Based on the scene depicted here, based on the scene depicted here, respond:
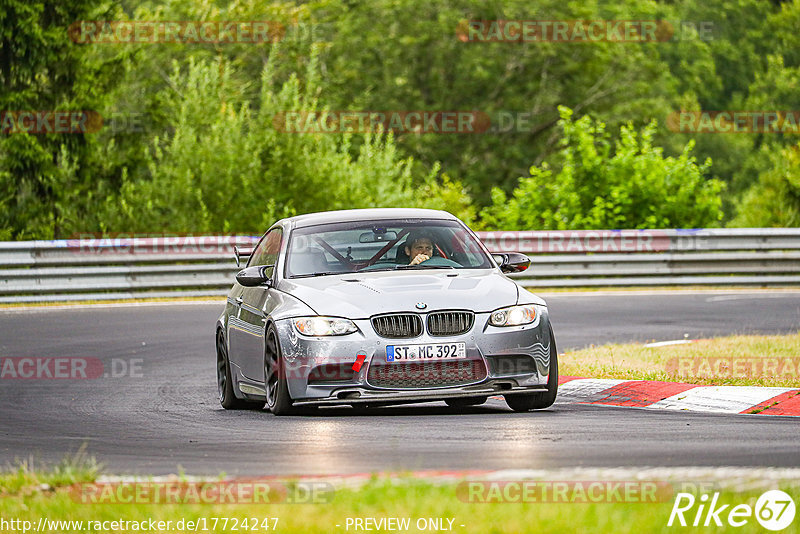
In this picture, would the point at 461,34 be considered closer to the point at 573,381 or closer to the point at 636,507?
the point at 573,381

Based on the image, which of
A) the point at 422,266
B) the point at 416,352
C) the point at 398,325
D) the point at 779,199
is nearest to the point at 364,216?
the point at 422,266

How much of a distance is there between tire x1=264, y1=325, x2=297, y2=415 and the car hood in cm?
38

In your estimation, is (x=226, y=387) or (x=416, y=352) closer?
(x=416, y=352)

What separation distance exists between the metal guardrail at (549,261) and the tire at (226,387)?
1170cm

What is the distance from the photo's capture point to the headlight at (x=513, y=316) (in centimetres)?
1042

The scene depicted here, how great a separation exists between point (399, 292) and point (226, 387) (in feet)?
7.68

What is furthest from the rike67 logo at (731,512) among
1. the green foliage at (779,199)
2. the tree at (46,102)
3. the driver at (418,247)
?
the green foliage at (779,199)

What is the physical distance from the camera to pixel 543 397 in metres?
10.9

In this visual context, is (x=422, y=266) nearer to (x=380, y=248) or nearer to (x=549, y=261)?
(x=380, y=248)

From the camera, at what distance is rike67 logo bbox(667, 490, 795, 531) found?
576cm

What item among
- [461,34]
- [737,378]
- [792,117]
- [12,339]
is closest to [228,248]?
[12,339]

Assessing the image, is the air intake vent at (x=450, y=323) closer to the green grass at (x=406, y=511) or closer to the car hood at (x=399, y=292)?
the car hood at (x=399, y=292)

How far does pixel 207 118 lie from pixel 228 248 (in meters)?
8.23

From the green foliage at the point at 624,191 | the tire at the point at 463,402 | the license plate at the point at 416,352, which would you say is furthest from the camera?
the green foliage at the point at 624,191
